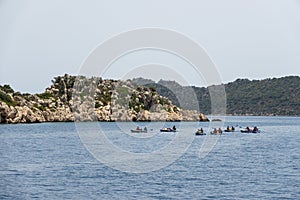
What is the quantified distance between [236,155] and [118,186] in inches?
1229

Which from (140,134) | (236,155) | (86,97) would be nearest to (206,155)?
(236,155)

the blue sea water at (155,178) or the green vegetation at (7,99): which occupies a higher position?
the green vegetation at (7,99)

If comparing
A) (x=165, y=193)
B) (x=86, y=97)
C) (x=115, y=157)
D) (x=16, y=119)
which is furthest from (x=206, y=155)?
(x=86, y=97)

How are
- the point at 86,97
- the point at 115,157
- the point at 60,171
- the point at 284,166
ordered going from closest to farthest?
the point at 60,171 < the point at 284,166 < the point at 115,157 < the point at 86,97

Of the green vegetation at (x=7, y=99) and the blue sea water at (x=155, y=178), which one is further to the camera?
the green vegetation at (x=7, y=99)

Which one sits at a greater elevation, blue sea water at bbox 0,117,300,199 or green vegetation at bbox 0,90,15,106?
green vegetation at bbox 0,90,15,106

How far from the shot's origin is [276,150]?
8188cm

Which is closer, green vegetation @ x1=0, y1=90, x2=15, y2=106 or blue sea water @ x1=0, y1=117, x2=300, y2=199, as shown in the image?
blue sea water @ x1=0, y1=117, x2=300, y2=199

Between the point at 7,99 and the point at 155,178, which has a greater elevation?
the point at 7,99

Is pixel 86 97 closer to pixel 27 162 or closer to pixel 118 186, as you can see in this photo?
pixel 27 162

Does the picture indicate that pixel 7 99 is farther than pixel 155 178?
Yes

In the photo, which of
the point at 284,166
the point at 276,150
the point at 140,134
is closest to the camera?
the point at 284,166

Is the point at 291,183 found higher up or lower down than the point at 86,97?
lower down

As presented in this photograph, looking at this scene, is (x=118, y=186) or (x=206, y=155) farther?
(x=206, y=155)
